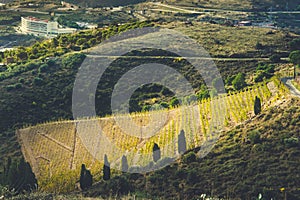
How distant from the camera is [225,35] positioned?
8731cm

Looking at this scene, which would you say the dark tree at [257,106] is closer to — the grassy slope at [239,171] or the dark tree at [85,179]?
the grassy slope at [239,171]

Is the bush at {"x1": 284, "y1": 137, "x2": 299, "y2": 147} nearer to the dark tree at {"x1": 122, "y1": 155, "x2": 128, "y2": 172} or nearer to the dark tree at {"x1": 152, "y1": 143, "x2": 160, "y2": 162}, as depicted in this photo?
the dark tree at {"x1": 152, "y1": 143, "x2": 160, "y2": 162}

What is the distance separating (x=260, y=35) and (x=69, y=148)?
127 ft

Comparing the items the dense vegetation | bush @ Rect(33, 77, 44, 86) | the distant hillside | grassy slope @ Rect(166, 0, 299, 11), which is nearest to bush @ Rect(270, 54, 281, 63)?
the dense vegetation

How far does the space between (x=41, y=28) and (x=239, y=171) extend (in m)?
91.6

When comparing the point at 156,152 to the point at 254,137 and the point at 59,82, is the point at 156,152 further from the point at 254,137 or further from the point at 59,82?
the point at 59,82

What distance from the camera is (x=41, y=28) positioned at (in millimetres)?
131250

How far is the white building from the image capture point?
422ft

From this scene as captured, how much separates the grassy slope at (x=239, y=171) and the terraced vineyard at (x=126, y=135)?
1935 mm

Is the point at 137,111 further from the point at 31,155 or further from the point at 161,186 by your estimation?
the point at 161,186

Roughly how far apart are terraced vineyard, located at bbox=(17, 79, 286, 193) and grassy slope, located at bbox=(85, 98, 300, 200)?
1.94 m

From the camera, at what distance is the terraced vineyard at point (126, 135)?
51438 millimetres

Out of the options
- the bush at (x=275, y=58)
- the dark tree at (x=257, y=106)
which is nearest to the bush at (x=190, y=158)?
the dark tree at (x=257, y=106)

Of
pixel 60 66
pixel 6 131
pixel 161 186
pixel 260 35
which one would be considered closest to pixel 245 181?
pixel 161 186
